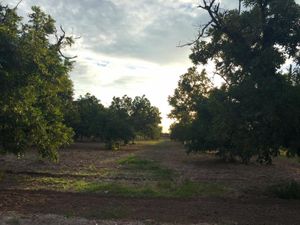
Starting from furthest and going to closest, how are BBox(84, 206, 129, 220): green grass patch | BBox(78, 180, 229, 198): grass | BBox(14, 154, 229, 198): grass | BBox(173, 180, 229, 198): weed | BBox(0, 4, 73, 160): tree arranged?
1. BBox(173, 180, 229, 198): weed
2. BBox(14, 154, 229, 198): grass
3. BBox(78, 180, 229, 198): grass
4. BBox(0, 4, 73, 160): tree
5. BBox(84, 206, 129, 220): green grass patch

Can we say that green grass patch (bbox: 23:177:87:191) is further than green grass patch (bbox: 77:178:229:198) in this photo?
Yes

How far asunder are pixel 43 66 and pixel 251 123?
757cm

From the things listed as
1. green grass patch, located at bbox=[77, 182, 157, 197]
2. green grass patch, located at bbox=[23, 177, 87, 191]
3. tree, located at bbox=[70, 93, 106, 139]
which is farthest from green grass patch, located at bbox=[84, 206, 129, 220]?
tree, located at bbox=[70, 93, 106, 139]

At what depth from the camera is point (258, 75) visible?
53.9ft

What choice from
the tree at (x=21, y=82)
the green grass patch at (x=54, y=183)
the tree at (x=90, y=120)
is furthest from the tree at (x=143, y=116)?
the tree at (x=21, y=82)

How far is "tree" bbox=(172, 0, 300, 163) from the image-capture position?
15.4 metres

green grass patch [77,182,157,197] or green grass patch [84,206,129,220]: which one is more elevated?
green grass patch [77,182,157,197]

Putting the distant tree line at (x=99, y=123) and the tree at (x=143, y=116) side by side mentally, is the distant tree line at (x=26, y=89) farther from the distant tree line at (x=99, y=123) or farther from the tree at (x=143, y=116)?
the tree at (x=143, y=116)

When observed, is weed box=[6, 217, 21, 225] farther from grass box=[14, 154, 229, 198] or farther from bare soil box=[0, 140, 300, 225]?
grass box=[14, 154, 229, 198]

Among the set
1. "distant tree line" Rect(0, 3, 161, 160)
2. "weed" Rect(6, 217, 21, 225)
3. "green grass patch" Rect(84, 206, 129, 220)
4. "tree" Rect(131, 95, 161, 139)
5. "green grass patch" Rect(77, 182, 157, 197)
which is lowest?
"weed" Rect(6, 217, 21, 225)

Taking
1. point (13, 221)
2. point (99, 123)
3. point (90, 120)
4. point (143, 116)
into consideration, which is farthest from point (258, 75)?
point (143, 116)

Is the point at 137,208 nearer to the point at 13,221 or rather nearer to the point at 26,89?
the point at 13,221

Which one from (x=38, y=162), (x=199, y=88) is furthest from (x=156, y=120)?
(x=38, y=162)

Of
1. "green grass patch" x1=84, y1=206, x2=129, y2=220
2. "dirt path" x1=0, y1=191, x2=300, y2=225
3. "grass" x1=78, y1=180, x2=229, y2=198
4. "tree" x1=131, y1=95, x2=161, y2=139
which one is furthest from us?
"tree" x1=131, y1=95, x2=161, y2=139
